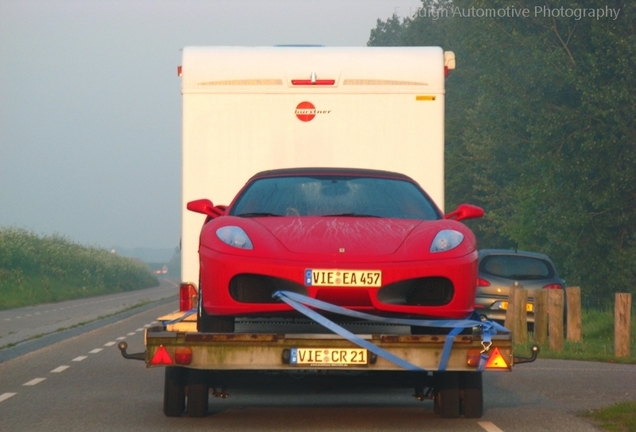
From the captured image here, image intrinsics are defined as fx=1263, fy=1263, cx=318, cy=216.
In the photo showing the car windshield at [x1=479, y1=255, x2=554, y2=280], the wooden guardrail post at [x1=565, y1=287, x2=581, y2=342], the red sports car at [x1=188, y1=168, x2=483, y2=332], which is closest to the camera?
the red sports car at [x1=188, y1=168, x2=483, y2=332]

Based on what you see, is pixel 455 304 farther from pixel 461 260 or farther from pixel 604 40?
pixel 604 40

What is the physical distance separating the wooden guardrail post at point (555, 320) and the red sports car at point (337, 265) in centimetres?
975

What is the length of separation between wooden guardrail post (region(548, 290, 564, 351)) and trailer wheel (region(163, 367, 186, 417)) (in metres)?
9.92

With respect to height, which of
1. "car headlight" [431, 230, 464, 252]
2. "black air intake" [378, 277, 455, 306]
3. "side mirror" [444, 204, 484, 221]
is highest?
"side mirror" [444, 204, 484, 221]

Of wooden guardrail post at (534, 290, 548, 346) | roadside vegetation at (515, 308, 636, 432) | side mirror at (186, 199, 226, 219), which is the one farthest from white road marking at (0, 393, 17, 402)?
wooden guardrail post at (534, 290, 548, 346)

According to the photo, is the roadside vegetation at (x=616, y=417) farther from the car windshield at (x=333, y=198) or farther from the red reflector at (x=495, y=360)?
the car windshield at (x=333, y=198)

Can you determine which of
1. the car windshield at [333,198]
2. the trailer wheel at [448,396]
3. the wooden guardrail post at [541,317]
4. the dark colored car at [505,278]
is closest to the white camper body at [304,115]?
the car windshield at [333,198]

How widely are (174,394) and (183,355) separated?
4.00 ft

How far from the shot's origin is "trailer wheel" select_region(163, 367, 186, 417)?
977 cm

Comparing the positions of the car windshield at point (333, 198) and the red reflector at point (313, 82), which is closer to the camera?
the car windshield at point (333, 198)

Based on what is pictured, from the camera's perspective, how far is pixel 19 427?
954 centimetres

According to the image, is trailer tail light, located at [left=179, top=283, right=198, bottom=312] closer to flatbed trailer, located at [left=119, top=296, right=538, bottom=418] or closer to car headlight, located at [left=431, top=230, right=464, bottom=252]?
flatbed trailer, located at [left=119, top=296, right=538, bottom=418]

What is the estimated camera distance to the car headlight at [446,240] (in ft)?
29.3

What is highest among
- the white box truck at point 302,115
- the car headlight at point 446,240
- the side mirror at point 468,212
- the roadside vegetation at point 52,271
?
the white box truck at point 302,115
